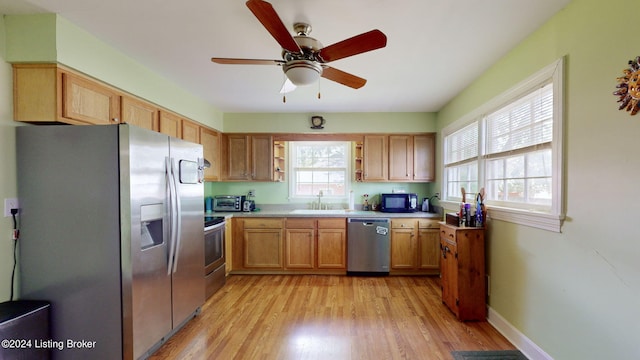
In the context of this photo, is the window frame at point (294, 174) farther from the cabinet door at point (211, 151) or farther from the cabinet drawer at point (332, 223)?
the cabinet door at point (211, 151)

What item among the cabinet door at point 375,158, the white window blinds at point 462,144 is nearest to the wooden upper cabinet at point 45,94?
the cabinet door at point 375,158

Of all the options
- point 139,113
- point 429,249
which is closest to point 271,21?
point 139,113

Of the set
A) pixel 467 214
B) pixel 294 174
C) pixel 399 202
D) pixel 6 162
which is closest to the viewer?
pixel 6 162

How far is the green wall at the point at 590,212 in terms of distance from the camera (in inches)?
50.4

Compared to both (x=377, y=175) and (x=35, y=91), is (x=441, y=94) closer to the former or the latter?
(x=377, y=175)

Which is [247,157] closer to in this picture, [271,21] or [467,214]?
[271,21]

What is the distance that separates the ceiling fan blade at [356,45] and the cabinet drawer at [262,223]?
→ 8.52 feet

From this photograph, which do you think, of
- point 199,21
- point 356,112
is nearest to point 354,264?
point 356,112

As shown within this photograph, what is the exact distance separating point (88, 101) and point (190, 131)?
128 cm

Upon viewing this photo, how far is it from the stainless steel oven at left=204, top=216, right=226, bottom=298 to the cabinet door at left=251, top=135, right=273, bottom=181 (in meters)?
0.97

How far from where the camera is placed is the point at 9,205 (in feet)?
5.43

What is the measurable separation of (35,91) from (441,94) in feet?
12.6

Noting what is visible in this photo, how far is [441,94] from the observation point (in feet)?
10.4

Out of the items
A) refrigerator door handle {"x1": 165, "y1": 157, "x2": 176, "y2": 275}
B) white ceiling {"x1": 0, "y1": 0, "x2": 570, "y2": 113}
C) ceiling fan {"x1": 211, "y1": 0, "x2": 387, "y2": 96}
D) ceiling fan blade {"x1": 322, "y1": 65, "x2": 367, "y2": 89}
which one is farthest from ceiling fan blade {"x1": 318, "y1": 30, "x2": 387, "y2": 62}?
refrigerator door handle {"x1": 165, "y1": 157, "x2": 176, "y2": 275}
